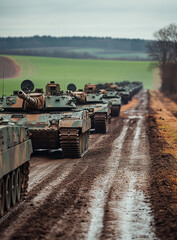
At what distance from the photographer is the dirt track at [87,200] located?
9500 millimetres

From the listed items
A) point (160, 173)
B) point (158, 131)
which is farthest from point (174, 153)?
point (158, 131)

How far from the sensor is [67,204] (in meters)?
11.7

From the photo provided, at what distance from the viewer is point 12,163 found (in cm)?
1111

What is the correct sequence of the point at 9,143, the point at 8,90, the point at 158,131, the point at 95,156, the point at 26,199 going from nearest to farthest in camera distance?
the point at 9,143, the point at 26,199, the point at 95,156, the point at 158,131, the point at 8,90

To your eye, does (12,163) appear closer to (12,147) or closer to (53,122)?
(12,147)

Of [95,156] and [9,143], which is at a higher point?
[9,143]

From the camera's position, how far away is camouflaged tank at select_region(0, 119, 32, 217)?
1049 cm

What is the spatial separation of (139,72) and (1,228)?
6053 inches

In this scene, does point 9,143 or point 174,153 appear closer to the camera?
point 9,143

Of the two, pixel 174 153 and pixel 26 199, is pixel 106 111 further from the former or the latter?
pixel 26 199

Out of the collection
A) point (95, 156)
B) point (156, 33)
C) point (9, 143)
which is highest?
point (156, 33)

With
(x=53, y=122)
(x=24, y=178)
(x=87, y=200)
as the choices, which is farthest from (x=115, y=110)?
(x=87, y=200)

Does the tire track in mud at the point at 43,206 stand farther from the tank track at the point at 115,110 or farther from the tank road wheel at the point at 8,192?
the tank track at the point at 115,110

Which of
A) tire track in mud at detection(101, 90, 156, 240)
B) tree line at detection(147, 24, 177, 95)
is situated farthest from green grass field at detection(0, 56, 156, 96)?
tire track in mud at detection(101, 90, 156, 240)
